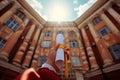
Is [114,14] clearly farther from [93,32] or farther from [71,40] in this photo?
[71,40]

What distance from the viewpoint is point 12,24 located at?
13.2 m

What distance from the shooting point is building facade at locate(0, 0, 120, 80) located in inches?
423

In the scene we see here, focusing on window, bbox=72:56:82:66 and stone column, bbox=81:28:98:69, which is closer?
stone column, bbox=81:28:98:69

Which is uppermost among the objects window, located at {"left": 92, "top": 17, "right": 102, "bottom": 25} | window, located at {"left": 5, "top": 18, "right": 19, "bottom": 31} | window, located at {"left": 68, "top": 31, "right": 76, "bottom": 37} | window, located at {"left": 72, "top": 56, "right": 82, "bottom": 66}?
window, located at {"left": 92, "top": 17, "right": 102, "bottom": 25}

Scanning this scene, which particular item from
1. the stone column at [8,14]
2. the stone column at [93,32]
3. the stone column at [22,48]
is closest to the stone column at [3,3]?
the stone column at [8,14]

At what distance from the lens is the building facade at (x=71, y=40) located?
423 inches

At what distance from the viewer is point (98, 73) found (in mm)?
10867

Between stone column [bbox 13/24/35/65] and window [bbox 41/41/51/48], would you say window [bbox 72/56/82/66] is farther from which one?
stone column [bbox 13/24/35/65]

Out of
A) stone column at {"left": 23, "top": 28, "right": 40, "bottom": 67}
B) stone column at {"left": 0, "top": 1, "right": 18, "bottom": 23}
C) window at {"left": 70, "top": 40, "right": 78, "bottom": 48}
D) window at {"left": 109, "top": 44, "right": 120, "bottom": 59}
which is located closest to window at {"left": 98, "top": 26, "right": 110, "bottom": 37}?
A: window at {"left": 109, "top": 44, "right": 120, "bottom": 59}

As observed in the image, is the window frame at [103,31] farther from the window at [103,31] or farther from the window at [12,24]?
the window at [12,24]

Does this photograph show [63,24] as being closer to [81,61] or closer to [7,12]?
[81,61]

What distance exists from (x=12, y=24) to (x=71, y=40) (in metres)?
8.87

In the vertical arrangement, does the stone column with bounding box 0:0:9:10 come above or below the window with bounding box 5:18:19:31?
above

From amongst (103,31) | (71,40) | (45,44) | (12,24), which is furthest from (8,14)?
(103,31)
